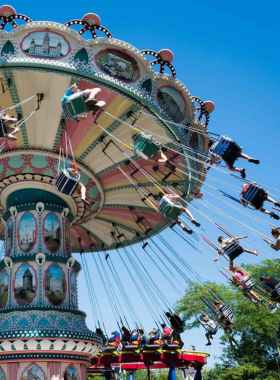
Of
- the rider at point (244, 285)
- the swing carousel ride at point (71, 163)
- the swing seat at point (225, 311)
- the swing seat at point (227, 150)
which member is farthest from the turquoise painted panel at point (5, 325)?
the swing seat at point (227, 150)

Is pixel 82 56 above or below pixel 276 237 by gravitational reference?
above

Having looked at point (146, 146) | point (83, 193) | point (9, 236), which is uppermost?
point (9, 236)

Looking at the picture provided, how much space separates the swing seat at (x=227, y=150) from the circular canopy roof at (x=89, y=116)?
1842 millimetres

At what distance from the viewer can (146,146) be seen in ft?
32.4

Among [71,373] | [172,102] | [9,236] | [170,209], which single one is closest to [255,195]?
[170,209]

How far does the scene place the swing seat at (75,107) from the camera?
29.3ft

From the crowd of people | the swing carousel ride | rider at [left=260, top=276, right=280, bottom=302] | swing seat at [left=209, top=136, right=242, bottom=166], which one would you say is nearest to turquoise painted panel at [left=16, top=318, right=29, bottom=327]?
the swing carousel ride

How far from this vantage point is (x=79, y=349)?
36.2 ft

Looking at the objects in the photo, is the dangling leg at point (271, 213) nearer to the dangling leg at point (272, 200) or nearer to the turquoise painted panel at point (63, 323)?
the dangling leg at point (272, 200)

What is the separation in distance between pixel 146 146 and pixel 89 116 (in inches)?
96.1

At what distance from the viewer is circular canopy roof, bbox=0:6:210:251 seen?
1067 cm

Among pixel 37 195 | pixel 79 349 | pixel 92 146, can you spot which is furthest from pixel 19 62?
pixel 79 349

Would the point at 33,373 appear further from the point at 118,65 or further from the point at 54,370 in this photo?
the point at 118,65

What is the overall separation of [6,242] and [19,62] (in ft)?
16.8
